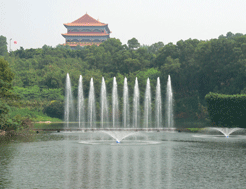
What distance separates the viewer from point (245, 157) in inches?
875

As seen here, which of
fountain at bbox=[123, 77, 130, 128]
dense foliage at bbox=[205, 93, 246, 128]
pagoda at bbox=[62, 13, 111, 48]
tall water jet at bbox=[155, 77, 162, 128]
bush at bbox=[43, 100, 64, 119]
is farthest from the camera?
pagoda at bbox=[62, 13, 111, 48]

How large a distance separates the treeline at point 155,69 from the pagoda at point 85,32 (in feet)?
103

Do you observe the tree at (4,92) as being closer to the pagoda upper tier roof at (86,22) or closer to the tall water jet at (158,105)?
the tall water jet at (158,105)

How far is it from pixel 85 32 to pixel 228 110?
106 meters

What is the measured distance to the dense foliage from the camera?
1915 inches

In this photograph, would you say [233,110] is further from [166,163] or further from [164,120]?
[166,163]

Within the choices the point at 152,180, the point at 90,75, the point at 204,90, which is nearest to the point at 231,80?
the point at 204,90

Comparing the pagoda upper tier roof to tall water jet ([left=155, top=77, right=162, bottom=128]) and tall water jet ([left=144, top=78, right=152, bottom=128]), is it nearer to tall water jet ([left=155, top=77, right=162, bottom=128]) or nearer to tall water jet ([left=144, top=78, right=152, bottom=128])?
tall water jet ([left=144, top=78, right=152, bottom=128])

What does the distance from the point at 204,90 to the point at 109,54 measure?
115 ft

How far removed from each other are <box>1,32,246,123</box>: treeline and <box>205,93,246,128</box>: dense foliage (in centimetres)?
1580

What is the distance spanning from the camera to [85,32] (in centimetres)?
14800

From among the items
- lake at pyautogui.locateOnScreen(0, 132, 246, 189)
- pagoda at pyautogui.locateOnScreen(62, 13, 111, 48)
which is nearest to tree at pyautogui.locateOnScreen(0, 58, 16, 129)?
lake at pyautogui.locateOnScreen(0, 132, 246, 189)

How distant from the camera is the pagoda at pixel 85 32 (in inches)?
5692

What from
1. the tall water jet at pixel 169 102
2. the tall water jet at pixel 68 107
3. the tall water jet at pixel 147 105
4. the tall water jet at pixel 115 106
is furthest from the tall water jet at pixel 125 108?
the tall water jet at pixel 68 107
